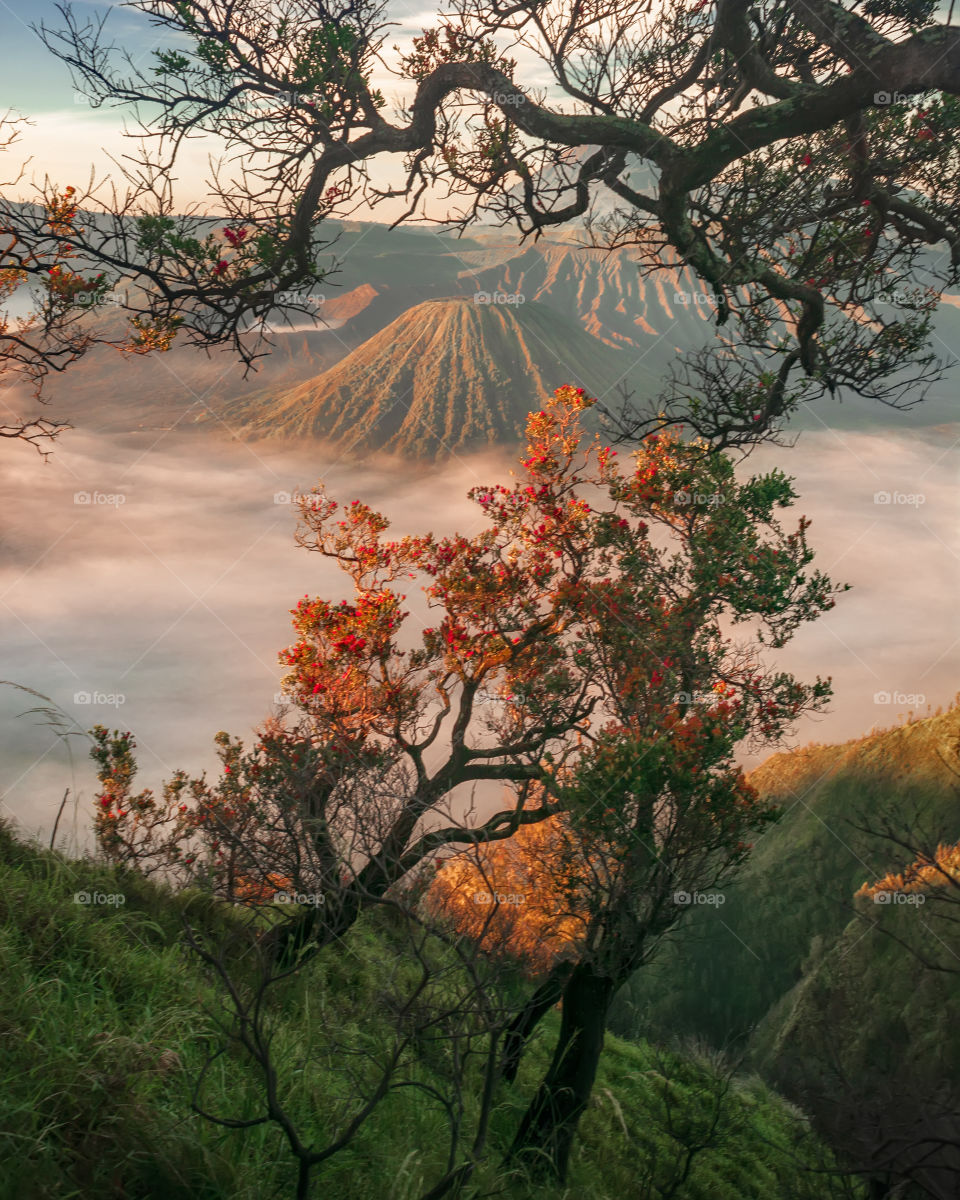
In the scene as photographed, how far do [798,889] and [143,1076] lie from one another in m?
25.1

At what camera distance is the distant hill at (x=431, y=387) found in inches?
3848

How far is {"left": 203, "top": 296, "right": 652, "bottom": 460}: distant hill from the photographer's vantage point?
97750mm

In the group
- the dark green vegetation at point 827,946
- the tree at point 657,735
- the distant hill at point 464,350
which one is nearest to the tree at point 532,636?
the tree at point 657,735

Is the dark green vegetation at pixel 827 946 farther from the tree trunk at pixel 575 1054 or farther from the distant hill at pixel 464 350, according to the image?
the distant hill at pixel 464 350

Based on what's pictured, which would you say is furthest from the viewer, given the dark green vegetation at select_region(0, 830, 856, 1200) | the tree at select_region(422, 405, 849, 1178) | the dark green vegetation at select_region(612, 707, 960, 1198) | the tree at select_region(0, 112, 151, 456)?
the dark green vegetation at select_region(612, 707, 960, 1198)

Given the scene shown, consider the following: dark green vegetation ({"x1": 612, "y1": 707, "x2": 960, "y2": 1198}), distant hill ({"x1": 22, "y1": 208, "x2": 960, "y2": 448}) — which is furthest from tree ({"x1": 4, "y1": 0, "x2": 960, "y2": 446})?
distant hill ({"x1": 22, "y1": 208, "x2": 960, "y2": 448})

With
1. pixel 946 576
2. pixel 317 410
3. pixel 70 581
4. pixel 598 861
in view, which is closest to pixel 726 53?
pixel 598 861

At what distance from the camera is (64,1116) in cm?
340

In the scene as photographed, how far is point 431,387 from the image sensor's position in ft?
341

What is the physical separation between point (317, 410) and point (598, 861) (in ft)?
319

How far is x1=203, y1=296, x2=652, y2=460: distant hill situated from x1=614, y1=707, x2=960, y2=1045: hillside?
68803 mm

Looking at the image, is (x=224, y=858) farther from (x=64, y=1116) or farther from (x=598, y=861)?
(x=64, y=1116)

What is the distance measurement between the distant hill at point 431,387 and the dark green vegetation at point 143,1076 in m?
86.7

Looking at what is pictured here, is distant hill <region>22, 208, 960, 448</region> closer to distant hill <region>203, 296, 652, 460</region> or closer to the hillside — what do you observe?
distant hill <region>203, 296, 652, 460</region>
